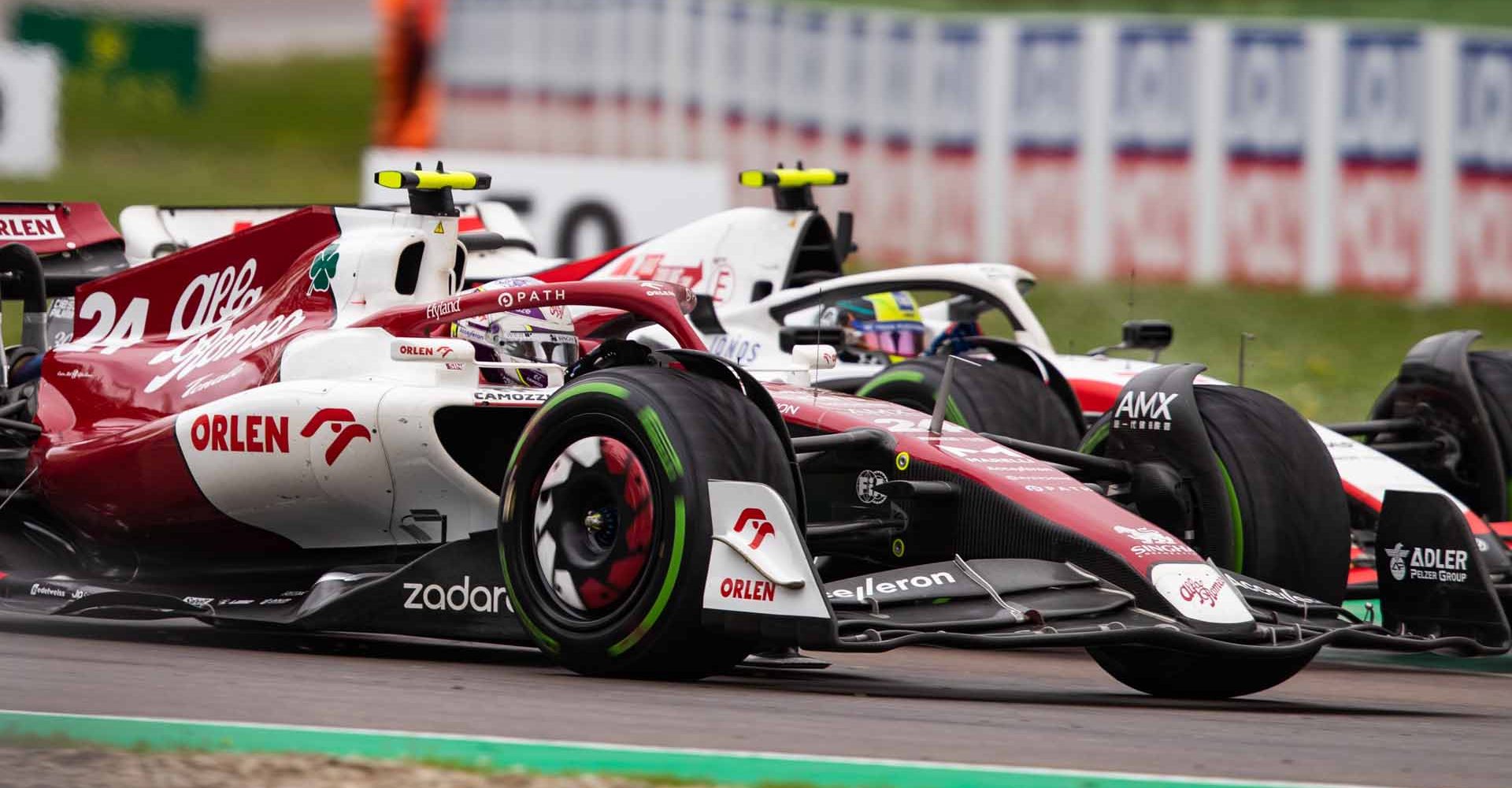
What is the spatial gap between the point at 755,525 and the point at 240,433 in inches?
92.6

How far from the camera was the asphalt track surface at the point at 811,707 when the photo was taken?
5461mm

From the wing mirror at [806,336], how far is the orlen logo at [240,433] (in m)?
3.15

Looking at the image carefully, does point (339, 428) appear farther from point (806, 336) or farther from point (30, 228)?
point (806, 336)

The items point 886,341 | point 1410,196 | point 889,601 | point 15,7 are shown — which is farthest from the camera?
point 15,7

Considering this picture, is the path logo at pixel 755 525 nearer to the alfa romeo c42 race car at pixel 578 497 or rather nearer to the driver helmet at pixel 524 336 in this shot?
the alfa romeo c42 race car at pixel 578 497

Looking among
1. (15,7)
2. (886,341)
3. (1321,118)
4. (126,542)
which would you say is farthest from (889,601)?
(15,7)

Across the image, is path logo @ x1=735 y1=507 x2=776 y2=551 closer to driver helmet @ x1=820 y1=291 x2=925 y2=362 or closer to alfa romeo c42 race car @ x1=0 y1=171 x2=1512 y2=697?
alfa romeo c42 race car @ x1=0 y1=171 x2=1512 y2=697

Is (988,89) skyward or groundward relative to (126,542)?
skyward

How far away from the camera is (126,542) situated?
8547mm

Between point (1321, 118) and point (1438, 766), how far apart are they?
1568 cm

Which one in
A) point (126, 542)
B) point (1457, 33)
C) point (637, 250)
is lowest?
point (126, 542)

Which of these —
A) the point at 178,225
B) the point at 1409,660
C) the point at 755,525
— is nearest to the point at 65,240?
the point at 178,225

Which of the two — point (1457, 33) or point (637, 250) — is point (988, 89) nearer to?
point (1457, 33)

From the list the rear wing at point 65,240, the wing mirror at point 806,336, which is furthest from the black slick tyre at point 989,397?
the rear wing at point 65,240
